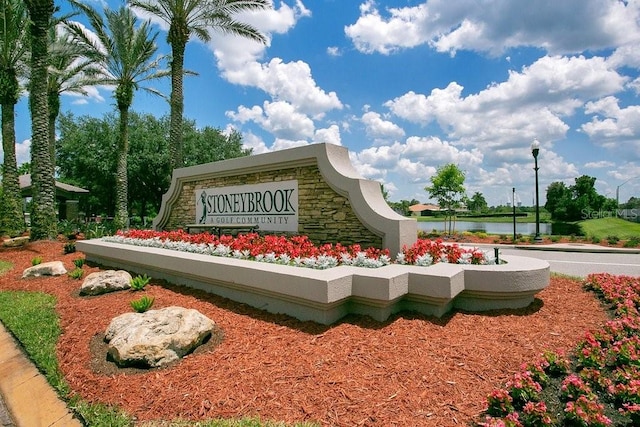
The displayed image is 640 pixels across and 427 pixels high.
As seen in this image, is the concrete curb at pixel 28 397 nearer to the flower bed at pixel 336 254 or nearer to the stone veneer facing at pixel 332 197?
the flower bed at pixel 336 254

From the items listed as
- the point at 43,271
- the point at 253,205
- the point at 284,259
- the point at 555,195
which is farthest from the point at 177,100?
the point at 555,195

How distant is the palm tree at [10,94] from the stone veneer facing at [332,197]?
12642 mm

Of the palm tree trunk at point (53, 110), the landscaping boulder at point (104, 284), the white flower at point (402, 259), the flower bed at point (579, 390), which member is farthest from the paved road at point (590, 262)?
the palm tree trunk at point (53, 110)

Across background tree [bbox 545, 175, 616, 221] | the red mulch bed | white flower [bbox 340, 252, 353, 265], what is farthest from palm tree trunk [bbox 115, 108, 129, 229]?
background tree [bbox 545, 175, 616, 221]

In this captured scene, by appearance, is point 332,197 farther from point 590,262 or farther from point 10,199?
point 10,199

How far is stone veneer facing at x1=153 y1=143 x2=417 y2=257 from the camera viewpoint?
20.7 ft

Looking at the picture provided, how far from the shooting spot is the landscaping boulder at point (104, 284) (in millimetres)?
6461

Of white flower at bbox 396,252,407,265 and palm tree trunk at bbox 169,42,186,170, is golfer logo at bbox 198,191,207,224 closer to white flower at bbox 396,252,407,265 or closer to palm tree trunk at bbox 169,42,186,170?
palm tree trunk at bbox 169,42,186,170

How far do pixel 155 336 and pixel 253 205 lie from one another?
5.17 m

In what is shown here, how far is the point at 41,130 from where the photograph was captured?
13.6 metres

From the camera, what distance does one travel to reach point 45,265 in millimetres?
8438

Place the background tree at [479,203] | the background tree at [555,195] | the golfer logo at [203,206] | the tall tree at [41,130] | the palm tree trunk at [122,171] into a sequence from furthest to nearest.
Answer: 1. the background tree at [479,203]
2. the background tree at [555,195]
3. the palm tree trunk at [122,171]
4. the tall tree at [41,130]
5. the golfer logo at [203,206]

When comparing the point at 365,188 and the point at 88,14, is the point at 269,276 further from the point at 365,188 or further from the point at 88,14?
the point at 88,14

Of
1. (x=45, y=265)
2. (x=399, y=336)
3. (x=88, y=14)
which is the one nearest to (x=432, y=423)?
(x=399, y=336)
